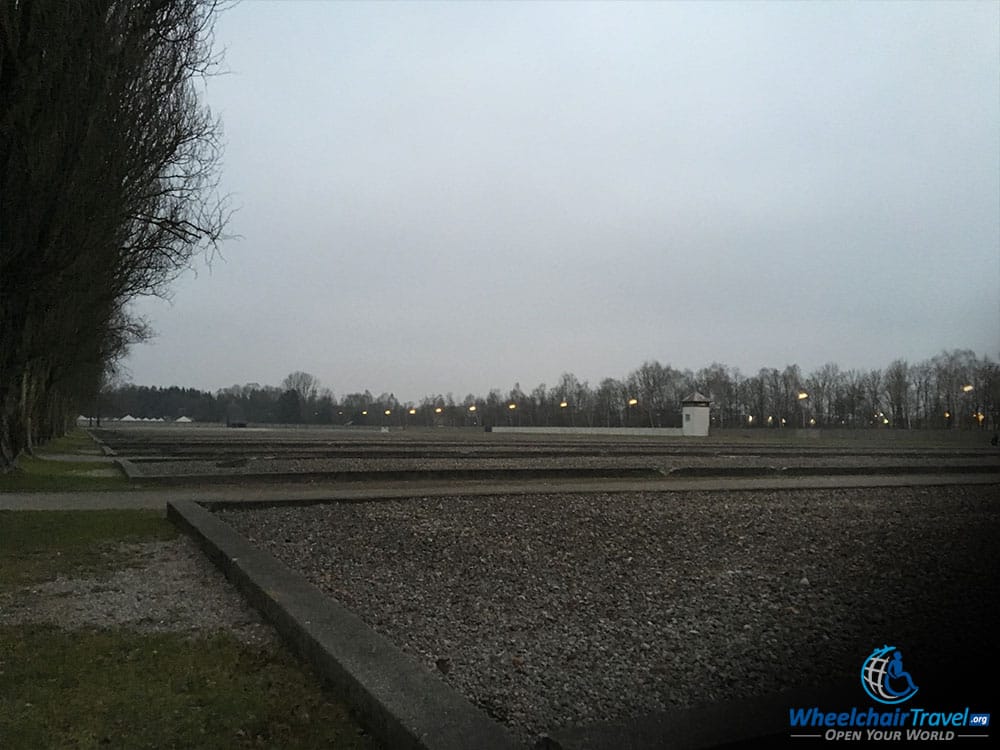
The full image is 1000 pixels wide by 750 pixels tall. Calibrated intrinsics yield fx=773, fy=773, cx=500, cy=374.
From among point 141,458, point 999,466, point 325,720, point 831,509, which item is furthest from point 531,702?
point 141,458

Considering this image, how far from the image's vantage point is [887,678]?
10.3 feet

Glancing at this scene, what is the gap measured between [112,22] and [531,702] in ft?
39.6

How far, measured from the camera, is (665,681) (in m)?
3.97

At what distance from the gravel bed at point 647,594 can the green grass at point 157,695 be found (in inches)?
29.0

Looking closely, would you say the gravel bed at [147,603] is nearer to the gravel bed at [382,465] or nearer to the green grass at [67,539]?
the green grass at [67,539]

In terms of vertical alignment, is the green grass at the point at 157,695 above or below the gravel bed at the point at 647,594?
below

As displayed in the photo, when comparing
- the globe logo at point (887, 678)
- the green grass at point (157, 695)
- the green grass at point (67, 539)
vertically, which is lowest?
the green grass at point (67, 539)

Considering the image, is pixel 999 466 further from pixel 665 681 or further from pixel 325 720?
pixel 325 720

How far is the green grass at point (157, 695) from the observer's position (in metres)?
3.71

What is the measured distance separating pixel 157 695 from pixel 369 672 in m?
1.24

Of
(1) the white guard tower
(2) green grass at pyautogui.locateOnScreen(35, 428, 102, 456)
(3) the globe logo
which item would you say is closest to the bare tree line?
(3) the globe logo

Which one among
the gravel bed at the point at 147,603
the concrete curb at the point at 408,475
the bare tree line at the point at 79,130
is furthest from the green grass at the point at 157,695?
the concrete curb at the point at 408,475

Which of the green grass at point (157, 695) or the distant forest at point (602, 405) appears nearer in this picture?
the green grass at point (157, 695)

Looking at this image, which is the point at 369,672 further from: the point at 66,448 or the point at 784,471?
the point at 66,448
